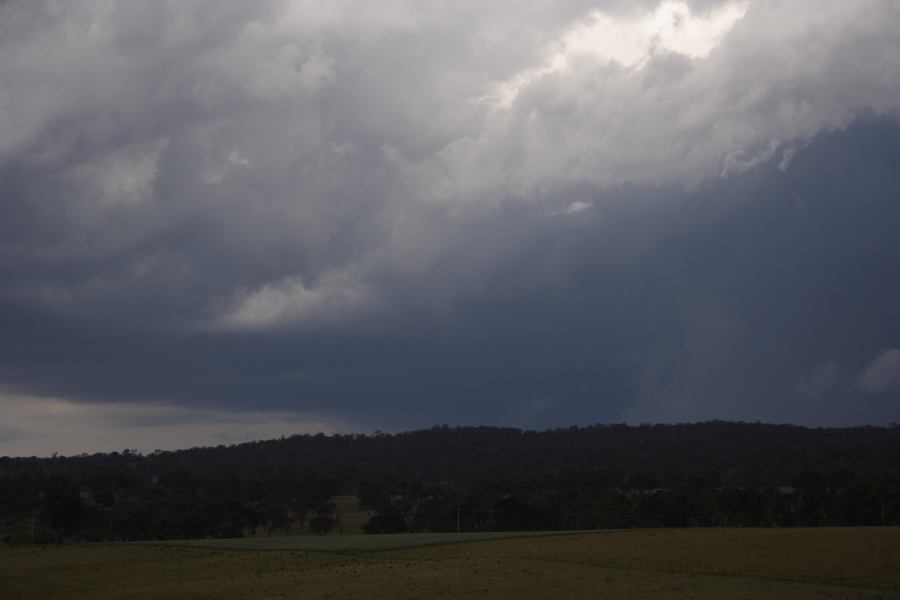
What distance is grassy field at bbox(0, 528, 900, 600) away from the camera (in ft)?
151

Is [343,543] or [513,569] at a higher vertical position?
[343,543]

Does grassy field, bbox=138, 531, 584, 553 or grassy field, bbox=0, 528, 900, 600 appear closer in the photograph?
grassy field, bbox=0, 528, 900, 600

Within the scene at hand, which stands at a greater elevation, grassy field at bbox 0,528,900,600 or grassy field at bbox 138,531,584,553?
grassy field at bbox 138,531,584,553

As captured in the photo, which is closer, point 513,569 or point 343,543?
point 513,569

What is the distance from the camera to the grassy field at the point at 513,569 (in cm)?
4594

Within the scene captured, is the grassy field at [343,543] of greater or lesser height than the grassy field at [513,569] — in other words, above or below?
above

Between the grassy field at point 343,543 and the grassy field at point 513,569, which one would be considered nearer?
the grassy field at point 513,569

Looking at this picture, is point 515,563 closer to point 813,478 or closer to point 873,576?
point 873,576

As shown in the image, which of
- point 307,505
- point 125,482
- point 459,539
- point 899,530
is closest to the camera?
point 899,530

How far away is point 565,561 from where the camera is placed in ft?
Result: 186

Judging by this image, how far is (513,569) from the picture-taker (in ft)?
172

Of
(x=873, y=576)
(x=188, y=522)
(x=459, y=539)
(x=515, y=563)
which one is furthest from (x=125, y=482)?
(x=873, y=576)

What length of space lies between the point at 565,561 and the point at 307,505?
86452 mm

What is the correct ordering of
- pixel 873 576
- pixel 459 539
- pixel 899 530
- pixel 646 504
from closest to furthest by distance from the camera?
pixel 873 576
pixel 899 530
pixel 459 539
pixel 646 504
